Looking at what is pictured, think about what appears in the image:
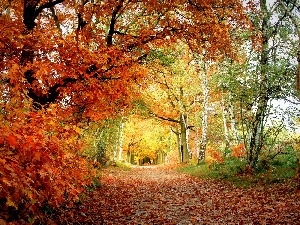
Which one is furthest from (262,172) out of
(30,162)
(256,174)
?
(30,162)

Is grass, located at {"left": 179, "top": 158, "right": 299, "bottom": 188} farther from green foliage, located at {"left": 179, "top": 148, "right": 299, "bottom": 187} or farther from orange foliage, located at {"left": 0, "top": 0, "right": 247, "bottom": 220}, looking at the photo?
orange foliage, located at {"left": 0, "top": 0, "right": 247, "bottom": 220}

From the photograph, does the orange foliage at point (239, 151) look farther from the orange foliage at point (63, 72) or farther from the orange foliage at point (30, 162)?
the orange foliage at point (30, 162)

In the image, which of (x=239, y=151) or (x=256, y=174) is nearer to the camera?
(x=256, y=174)

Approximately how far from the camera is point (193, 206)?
1124 centimetres

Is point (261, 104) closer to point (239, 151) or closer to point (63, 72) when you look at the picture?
point (239, 151)

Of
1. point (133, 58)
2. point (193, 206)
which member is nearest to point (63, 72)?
point (133, 58)

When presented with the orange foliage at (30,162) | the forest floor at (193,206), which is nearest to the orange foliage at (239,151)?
the forest floor at (193,206)

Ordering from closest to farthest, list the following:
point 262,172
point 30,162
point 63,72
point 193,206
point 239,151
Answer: point 30,162, point 193,206, point 63,72, point 262,172, point 239,151

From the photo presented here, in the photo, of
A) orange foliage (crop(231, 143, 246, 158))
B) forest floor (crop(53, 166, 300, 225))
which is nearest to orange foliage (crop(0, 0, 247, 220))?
forest floor (crop(53, 166, 300, 225))

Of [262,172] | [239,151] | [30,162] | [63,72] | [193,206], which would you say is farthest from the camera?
[239,151]

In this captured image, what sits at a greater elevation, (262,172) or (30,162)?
(30,162)

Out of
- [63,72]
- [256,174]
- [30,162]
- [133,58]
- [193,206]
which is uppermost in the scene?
[133,58]

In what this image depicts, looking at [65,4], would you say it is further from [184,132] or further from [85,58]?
[184,132]

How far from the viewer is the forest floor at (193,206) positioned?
9.06 meters
